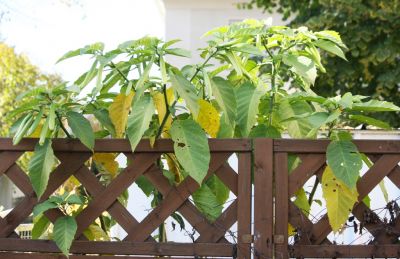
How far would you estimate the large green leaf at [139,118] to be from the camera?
9.05 feet

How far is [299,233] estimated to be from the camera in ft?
9.27

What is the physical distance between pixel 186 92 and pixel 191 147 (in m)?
0.25

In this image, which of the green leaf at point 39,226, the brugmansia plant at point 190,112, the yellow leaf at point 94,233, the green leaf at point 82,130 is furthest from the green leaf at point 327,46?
the green leaf at point 39,226

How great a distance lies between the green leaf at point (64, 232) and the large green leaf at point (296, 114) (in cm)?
112

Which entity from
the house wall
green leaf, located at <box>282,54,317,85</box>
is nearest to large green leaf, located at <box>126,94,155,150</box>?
green leaf, located at <box>282,54,317,85</box>

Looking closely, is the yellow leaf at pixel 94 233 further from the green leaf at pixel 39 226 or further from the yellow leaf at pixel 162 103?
the yellow leaf at pixel 162 103

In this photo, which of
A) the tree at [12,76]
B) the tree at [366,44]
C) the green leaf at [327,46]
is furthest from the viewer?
the tree at [12,76]

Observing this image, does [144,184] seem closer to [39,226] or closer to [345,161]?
[39,226]

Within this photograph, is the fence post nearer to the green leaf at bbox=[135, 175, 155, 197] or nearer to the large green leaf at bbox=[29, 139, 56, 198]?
the green leaf at bbox=[135, 175, 155, 197]

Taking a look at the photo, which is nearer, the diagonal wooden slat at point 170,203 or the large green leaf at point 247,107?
the diagonal wooden slat at point 170,203

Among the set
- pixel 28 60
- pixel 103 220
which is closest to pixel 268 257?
pixel 103 220

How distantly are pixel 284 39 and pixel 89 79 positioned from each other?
105cm

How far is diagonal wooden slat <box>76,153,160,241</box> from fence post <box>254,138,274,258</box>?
47 centimetres

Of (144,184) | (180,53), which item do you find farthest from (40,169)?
(180,53)
